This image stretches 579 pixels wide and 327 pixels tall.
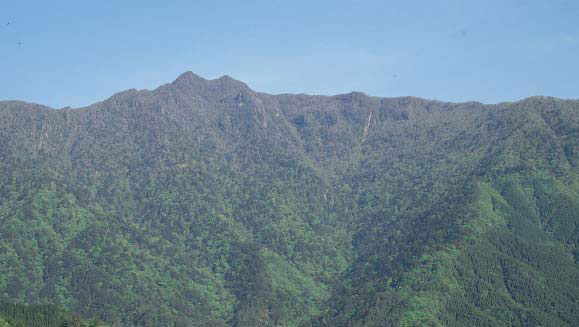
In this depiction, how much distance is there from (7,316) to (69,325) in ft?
50.4

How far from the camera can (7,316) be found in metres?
193

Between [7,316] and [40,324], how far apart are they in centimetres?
905

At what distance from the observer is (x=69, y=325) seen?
191 metres

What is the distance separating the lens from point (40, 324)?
652 ft

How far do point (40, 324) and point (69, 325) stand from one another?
11911 mm
